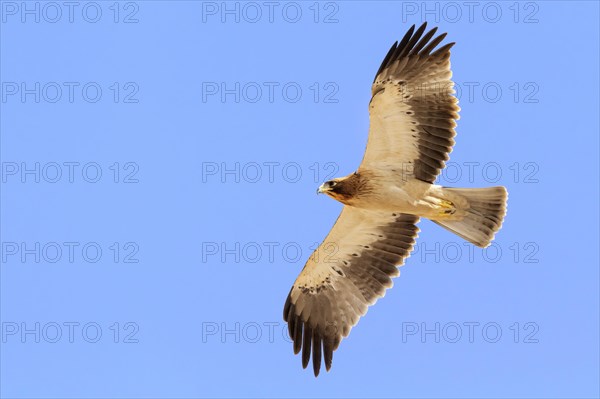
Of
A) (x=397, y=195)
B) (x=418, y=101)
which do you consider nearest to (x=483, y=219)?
(x=397, y=195)

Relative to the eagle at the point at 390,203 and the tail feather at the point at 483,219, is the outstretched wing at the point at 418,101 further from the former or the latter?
the tail feather at the point at 483,219

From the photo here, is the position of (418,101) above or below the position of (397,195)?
above

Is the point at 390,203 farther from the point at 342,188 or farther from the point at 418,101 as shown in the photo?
the point at 418,101

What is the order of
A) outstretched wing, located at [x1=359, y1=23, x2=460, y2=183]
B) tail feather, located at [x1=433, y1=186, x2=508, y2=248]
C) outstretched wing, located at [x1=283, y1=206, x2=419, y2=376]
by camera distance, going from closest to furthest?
1. outstretched wing, located at [x1=359, y1=23, x2=460, y2=183]
2. tail feather, located at [x1=433, y1=186, x2=508, y2=248]
3. outstretched wing, located at [x1=283, y1=206, x2=419, y2=376]

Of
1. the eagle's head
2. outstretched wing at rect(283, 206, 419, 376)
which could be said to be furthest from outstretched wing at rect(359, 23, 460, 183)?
outstretched wing at rect(283, 206, 419, 376)

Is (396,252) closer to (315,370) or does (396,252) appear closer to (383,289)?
(383,289)

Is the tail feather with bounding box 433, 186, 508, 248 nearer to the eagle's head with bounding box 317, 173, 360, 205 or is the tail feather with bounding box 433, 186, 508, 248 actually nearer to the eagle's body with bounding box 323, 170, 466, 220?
the eagle's body with bounding box 323, 170, 466, 220
